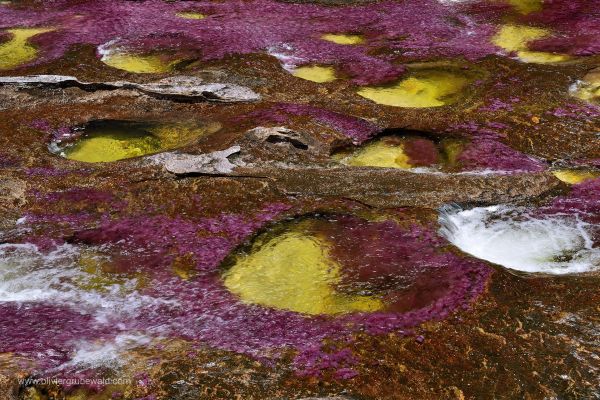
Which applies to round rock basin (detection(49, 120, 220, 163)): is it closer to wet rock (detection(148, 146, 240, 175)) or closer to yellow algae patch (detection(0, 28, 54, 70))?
wet rock (detection(148, 146, 240, 175))

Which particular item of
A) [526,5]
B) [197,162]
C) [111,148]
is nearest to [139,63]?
[111,148]

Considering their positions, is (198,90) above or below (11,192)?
above

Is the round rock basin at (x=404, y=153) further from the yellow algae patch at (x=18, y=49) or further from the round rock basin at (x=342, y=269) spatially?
the yellow algae patch at (x=18, y=49)

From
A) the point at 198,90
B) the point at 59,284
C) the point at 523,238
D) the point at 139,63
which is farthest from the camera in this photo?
the point at 139,63

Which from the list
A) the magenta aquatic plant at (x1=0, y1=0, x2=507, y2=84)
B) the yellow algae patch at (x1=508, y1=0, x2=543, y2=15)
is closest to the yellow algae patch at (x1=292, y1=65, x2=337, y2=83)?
the magenta aquatic plant at (x1=0, y1=0, x2=507, y2=84)

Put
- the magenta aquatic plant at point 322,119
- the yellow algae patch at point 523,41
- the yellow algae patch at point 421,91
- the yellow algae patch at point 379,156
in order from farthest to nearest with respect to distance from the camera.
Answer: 1. the yellow algae patch at point 523,41
2. the yellow algae patch at point 421,91
3. the magenta aquatic plant at point 322,119
4. the yellow algae patch at point 379,156

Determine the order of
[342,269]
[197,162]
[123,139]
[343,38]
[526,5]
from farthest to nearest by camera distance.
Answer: [526,5] < [343,38] < [123,139] < [197,162] < [342,269]

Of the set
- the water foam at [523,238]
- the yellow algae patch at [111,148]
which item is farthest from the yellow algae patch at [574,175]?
the yellow algae patch at [111,148]

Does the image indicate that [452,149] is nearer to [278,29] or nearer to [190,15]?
[278,29]
